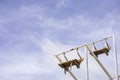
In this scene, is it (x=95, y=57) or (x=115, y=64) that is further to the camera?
(x=95, y=57)

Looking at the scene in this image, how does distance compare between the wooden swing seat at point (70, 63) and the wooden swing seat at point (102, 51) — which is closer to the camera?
the wooden swing seat at point (102, 51)

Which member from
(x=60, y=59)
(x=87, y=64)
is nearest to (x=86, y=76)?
(x=87, y=64)

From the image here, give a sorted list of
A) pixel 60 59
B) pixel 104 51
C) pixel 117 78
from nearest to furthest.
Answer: pixel 117 78
pixel 104 51
pixel 60 59

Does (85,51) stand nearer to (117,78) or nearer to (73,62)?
(73,62)

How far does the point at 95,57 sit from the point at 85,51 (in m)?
0.65

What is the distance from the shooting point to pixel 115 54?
2162 centimetres

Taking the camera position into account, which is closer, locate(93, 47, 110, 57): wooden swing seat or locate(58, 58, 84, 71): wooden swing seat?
locate(93, 47, 110, 57): wooden swing seat

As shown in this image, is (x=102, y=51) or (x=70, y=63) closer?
(x=102, y=51)

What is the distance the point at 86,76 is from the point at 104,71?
155 centimetres

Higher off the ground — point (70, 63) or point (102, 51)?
point (102, 51)

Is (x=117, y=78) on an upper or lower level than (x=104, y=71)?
lower

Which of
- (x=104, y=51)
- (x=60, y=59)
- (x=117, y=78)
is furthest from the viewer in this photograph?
(x=60, y=59)

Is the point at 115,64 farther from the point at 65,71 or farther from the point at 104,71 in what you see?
the point at 65,71

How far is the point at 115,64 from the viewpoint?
2125 centimetres
